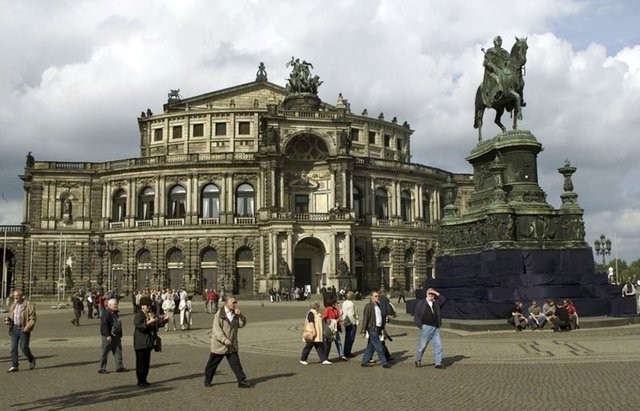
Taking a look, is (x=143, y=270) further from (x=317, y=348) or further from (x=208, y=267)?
(x=317, y=348)

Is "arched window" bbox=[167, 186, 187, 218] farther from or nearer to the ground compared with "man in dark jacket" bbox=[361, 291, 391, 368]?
farther from the ground

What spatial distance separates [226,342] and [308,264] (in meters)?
52.9

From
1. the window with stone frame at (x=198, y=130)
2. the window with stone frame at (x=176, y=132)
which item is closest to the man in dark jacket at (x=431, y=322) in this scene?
the window with stone frame at (x=198, y=130)

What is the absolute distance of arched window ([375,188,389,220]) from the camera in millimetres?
68062

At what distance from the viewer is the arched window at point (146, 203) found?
67.1m

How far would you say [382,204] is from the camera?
225 ft

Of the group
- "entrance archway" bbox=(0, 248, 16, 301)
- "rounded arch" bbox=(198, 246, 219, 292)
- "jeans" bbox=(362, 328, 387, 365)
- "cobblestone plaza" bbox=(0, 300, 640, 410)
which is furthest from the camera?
"entrance archway" bbox=(0, 248, 16, 301)

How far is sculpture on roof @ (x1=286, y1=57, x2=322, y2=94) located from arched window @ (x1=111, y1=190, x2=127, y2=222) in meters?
21.0

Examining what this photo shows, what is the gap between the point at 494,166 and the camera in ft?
73.5

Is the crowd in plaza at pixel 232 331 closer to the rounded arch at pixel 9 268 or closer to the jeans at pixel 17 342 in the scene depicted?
the jeans at pixel 17 342

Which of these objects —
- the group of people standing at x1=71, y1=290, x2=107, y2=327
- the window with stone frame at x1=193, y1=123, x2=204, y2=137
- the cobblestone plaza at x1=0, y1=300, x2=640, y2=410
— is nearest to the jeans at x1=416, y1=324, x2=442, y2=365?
the cobblestone plaza at x1=0, y1=300, x2=640, y2=410

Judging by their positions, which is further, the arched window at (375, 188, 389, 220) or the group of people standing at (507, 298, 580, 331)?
the arched window at (375, 188, 389, 220)

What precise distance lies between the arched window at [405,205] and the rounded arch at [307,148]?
10932 millimetres

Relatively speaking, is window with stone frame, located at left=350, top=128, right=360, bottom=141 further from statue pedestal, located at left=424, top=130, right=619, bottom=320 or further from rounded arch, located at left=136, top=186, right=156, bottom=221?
statue pedestal, located at left=424, top=130, right=619, bottom=320
